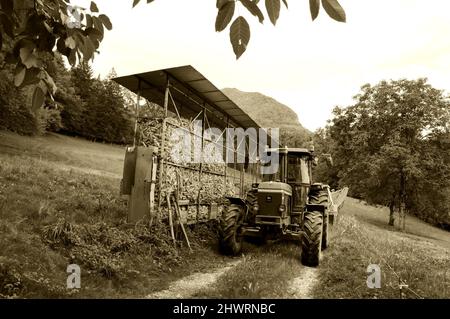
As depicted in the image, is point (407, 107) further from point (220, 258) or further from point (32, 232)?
point (32, 232)

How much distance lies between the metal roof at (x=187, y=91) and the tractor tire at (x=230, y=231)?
3.90m

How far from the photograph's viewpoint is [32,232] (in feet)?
24.0

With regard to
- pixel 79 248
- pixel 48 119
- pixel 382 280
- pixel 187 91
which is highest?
pixel 48 119

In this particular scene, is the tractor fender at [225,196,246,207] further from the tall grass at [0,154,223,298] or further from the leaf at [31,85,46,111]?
the leaf at [31,85,46,111]

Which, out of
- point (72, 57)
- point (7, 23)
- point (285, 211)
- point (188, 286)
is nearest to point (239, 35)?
point (72, 57)

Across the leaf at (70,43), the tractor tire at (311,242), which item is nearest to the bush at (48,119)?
the tractor tire at (311,242)

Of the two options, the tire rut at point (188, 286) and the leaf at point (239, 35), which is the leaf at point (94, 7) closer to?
the leaf at point (239, 35)

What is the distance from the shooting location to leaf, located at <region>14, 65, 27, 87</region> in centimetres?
192

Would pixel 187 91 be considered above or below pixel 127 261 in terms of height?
above

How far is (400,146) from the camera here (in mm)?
24656

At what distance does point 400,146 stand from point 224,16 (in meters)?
25.9

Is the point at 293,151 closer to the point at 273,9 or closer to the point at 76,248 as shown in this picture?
the point at 76,248

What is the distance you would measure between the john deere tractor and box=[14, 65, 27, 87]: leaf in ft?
25.6
